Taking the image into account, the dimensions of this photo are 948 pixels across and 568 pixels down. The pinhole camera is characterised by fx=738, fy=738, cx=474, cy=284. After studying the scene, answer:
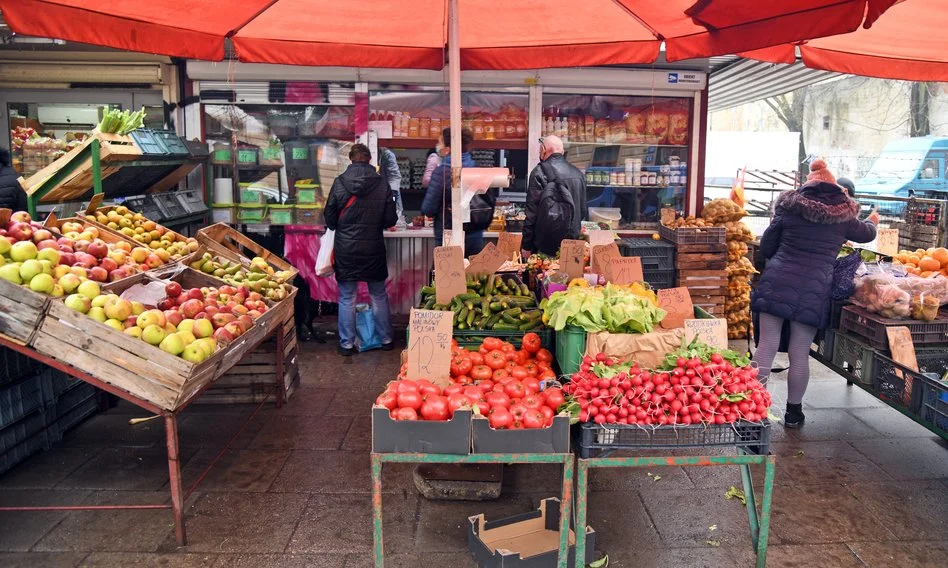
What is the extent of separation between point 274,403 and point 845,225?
15.6 ft

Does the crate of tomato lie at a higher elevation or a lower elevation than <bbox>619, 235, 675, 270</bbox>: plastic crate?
lower

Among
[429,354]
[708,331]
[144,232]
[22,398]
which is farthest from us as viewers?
[144,232]

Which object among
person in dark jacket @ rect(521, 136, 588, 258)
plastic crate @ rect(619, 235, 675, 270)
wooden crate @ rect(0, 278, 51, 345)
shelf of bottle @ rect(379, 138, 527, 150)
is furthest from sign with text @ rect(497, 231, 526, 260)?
wooden crate @ rect(0, 278, 51, 345)

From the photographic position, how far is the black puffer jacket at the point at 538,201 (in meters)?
7.31

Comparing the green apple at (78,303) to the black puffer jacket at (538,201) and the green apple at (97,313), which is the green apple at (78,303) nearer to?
the green apple at (97,313)

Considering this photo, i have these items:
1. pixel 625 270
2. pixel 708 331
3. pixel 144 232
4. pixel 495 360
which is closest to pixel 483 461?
pixel 495 360

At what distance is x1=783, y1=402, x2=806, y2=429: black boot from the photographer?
5840mm

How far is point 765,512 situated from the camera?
363 centimetres

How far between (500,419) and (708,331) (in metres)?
1.35

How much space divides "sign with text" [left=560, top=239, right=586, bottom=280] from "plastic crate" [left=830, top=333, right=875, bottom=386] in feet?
6.75

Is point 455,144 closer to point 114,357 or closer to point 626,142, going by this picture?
point 114,357

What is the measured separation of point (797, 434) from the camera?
5703 millimetres

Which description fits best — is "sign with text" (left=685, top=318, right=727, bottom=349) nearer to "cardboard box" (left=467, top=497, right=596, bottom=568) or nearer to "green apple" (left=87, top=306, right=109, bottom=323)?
"cardboard box" (left=467, top=497, right=596, bottom=568)

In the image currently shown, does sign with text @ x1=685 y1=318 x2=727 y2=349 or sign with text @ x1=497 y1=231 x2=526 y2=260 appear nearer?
sign with text @ x1=685 y1=318 x2=727 y2=349
